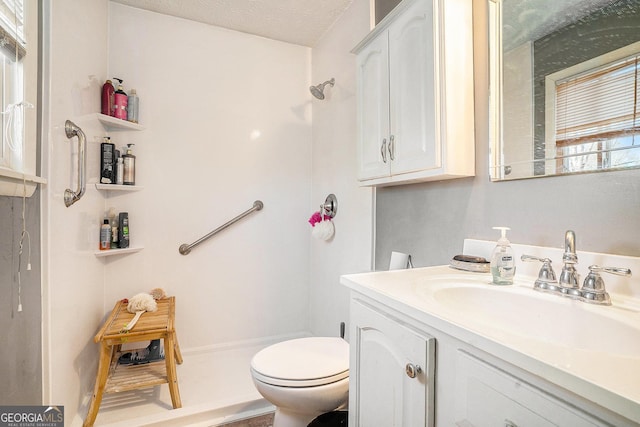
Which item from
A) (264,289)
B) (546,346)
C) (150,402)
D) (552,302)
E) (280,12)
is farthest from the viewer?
(264,289)

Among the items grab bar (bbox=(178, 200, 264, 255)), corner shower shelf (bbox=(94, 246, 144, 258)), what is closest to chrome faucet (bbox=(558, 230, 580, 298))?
grab bar (bbox=(178, 200, 264, 255))

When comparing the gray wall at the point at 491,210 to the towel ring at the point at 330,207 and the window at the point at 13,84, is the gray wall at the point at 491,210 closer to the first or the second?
the towel ring at the point at 330,207

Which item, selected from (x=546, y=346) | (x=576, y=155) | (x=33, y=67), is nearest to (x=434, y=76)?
(x=576, y=155)

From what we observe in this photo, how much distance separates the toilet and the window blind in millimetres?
1346

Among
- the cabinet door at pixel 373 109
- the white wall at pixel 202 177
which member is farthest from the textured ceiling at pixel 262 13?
the cabinet door at pixel 373 109

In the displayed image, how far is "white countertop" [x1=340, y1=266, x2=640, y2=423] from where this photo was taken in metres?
0.35

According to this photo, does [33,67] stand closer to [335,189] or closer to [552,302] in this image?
[335,189]

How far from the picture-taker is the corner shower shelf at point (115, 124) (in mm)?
1679

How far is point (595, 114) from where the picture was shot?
0.75 metres

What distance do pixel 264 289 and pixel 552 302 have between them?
1930 mm

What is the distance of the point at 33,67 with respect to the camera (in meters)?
1.03

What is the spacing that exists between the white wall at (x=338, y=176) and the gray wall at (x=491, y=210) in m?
0.25

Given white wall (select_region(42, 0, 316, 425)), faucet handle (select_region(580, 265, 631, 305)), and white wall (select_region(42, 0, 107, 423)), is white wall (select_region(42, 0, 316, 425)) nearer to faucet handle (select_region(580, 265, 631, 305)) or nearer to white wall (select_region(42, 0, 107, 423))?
white wall (select_region(42, 0, 107, 423))

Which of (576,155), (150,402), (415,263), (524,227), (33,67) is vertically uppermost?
(33,67)
